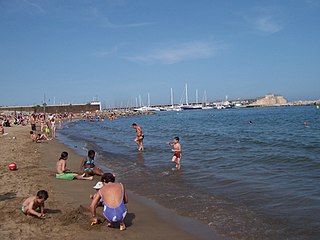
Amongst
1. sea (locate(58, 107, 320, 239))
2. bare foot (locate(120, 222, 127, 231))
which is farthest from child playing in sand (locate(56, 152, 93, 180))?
bare foot (locate(120, 222, 127, 231))

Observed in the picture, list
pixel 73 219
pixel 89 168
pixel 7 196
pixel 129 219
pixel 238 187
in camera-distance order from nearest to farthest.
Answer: pixel 73 219
pixel 129 219
pixel 7 196
pixel 238 187
pixel 89 168

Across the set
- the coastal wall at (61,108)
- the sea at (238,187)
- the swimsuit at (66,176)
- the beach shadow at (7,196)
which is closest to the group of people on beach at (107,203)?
the beach shadow at (7,196)

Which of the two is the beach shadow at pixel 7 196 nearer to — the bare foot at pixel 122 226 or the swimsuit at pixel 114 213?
the swimsuit at pixel 114 213

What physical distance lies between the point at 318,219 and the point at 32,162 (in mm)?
10625

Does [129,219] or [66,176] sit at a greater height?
[66,176]

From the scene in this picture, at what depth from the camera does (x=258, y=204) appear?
7371 millimetres

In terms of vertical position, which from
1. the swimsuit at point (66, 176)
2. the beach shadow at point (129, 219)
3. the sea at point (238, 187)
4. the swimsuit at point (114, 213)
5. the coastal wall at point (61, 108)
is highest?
the coastal wall at point (61, 108)

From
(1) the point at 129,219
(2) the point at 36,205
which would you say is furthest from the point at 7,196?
(1) the point at 129,219

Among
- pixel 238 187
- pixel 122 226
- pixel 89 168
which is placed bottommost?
pixel 238 187

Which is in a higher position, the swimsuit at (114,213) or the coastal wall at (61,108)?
the coastal wall at (61,108)

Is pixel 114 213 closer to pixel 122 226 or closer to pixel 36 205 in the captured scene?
pixel 122 226

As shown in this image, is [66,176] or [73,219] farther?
[66,176]

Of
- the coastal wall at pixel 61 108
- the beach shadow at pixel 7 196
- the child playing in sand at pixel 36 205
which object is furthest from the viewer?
the coastal wall at pixel 61 108

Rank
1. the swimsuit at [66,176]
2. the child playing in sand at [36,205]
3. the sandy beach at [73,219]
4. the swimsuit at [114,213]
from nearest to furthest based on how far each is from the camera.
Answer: the sandy beach at [73,219]
the swimsuit at [114,213]
the child playing in sand at [36,205]
the swimsuit at [66,176]
